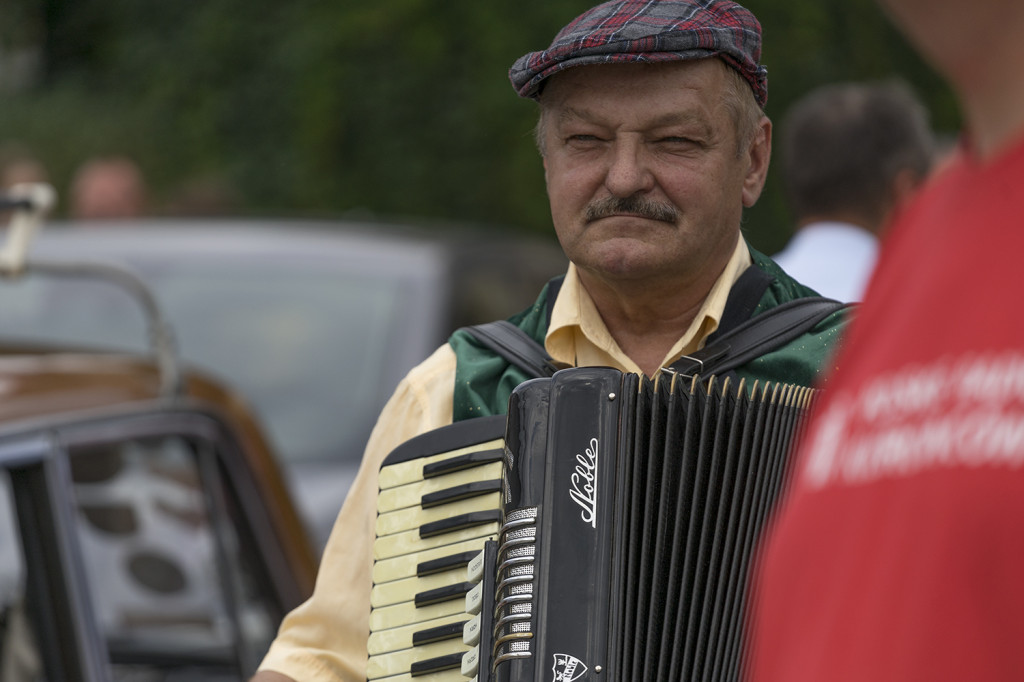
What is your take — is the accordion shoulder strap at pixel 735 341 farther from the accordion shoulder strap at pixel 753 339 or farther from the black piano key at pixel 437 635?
the black piano key at pixel 437 635

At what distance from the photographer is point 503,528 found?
192 centimetres

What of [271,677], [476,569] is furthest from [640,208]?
[271,677]

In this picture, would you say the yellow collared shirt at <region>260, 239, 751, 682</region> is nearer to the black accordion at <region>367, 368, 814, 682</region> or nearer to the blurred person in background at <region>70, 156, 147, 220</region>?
the black accordion at <region>367, 368, 814, 682</region>

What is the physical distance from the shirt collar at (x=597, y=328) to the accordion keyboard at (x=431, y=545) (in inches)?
7.3

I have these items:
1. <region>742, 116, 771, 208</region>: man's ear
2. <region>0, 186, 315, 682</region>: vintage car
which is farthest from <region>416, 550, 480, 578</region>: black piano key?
<region>0, 186, 315, 682</region>: vintage car

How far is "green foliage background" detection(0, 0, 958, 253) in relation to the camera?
30.2 ft

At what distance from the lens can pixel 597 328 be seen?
217cm

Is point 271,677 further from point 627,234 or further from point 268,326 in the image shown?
point 268,326

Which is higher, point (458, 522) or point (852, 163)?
point (852, 163)

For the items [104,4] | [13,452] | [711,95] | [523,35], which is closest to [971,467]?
[711,95]

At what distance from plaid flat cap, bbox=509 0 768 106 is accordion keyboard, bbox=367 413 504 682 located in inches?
19.3

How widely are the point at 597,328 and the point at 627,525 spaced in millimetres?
398

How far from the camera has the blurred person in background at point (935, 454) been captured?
0.78m

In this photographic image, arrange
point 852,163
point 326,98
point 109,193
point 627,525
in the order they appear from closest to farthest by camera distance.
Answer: point 627,525 → point 852,163 → point 109,193 → point 326,98
